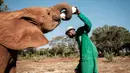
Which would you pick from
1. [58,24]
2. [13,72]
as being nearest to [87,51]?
[58,24]

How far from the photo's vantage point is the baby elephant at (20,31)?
2949mm

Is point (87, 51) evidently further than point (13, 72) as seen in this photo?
Yes

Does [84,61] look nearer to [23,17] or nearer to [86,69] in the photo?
[86,69]

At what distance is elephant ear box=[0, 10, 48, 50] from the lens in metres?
2.94

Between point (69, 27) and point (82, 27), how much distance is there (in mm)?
294

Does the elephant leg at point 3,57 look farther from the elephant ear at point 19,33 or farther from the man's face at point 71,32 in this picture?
the man's face at point 71,32

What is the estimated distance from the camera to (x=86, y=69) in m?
4.51

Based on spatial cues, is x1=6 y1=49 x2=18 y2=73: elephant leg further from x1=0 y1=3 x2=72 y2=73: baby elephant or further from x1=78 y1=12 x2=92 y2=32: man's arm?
x1=78 y1=12 x2=92 y2=32: man's arm

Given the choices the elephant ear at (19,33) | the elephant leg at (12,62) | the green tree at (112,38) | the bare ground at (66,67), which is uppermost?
the green tree at (112,38)

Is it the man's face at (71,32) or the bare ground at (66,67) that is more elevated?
the man's face at (71,32)

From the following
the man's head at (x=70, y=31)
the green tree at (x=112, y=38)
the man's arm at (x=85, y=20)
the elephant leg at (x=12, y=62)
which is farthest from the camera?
the green tree at (x=112, y=38)

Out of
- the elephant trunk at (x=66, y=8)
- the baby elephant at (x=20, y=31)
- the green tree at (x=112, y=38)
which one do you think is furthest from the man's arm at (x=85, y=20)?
the green tree at (x=112, y=38)

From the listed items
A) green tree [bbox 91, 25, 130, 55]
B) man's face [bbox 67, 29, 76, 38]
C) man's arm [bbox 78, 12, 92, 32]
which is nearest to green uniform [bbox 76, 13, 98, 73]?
man's arm [bbox 78, 12, 92, 32]

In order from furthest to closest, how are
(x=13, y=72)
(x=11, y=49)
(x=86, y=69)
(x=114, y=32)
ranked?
(x=114, y=32) → (x=86, y=69) → (x=13, y=72) → (x=11, y=49)
